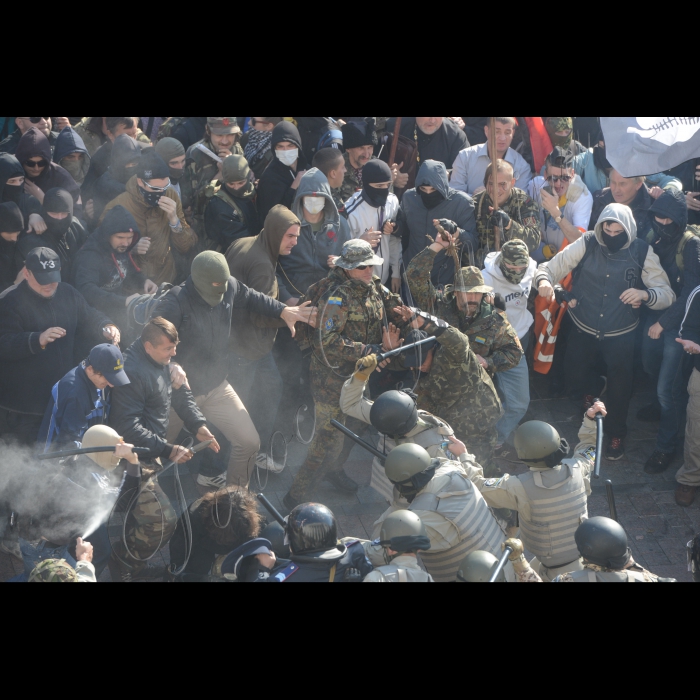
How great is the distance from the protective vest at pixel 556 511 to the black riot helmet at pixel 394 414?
81 centimetres

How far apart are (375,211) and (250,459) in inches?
93.8

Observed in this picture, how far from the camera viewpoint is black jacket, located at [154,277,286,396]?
21.9 ft

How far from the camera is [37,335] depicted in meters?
6.45

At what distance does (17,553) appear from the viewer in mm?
6379

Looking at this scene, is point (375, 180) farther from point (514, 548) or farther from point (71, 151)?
point (514, 548)

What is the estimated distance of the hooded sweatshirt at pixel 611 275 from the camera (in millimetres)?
7844

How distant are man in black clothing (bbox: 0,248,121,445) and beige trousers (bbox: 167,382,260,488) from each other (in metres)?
0.84

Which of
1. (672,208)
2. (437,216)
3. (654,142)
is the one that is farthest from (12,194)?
(672,208)

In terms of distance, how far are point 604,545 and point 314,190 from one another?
3748 mm

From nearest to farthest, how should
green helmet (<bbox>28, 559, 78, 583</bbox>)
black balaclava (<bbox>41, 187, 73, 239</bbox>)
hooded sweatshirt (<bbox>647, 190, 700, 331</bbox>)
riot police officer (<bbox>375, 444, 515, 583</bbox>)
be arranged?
1. green helmet (<bbox>28, 559, 78, 583</bbox>)
2. riot police officer (<bbox>375, 444, 515, 583</bbox>)
3. black balaclava (<bbox>41, 187, 73, 239</bbox>)
4. hooded sweatshirt (<bbox>647, 190, 700, 331</bbox>)

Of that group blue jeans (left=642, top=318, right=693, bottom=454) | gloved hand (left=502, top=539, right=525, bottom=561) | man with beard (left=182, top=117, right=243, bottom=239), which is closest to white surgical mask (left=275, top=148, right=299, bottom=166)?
man with beard (left=182, top=117, right=243, bottom=239)

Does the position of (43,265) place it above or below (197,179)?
below

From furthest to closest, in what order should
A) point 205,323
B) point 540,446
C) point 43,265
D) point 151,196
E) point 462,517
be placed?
1. point 151,196
2. point 205,323
3. point 43,265
4. point 540,446
5. point 462,517

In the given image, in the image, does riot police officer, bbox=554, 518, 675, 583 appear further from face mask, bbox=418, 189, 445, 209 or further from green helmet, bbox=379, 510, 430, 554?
face mask, bbox=418, 189, 445, 209
